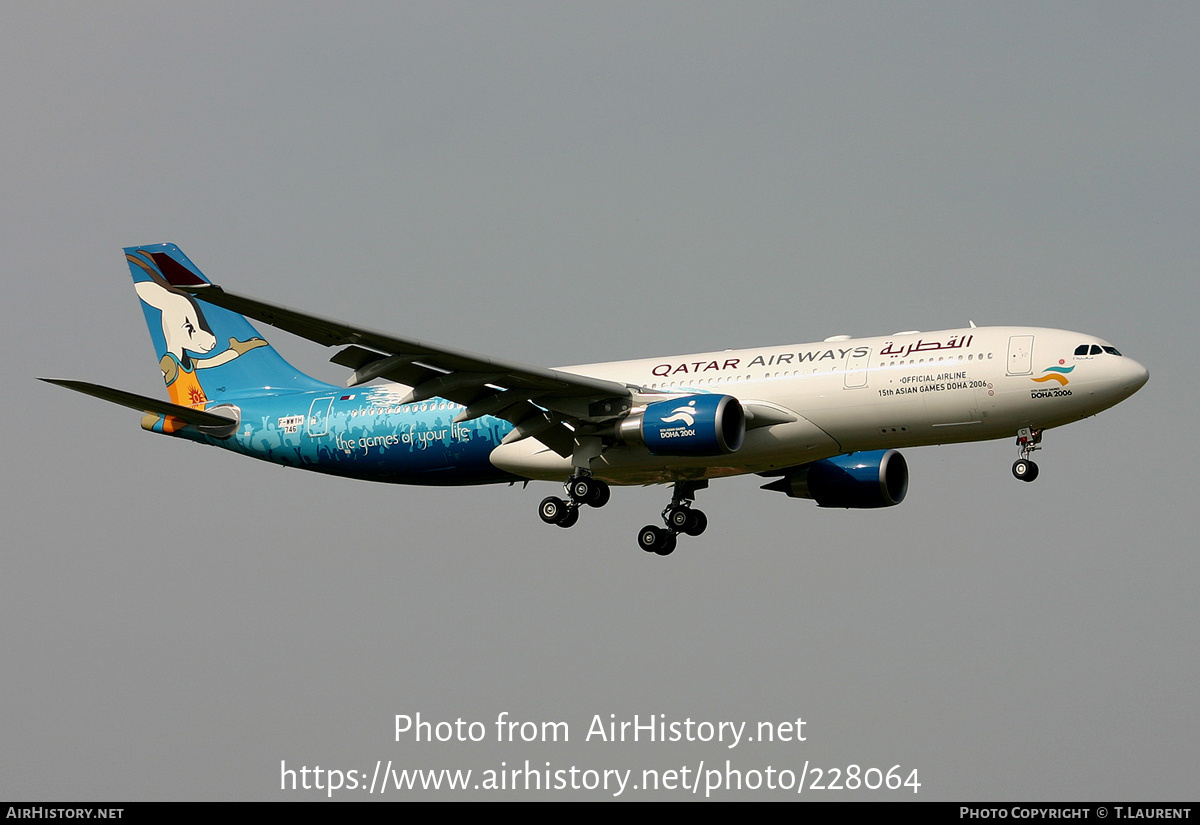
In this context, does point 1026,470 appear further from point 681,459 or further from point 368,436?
point 368,436

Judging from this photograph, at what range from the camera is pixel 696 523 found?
39.0 meters

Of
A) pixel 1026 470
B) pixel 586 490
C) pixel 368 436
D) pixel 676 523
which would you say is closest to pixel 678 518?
pixel 676 523

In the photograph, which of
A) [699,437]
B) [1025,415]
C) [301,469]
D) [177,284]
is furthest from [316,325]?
[1025,415]

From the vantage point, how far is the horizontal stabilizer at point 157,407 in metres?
33.5

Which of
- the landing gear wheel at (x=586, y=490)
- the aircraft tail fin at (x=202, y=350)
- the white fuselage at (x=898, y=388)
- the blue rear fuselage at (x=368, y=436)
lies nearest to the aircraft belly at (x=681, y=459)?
the white fuselage at (x=898, y=388)

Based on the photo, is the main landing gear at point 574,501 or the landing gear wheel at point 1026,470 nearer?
the landing gear wheel at point 1026,470

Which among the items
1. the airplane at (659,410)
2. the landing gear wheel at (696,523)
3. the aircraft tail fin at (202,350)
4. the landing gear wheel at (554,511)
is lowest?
the landing gear wheel at (554,511)

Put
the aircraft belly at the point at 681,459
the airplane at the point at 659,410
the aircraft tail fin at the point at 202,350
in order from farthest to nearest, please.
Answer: the aircraft tail fin at the point at 202,350
the aircraft belly at the point at 681,459
the airplane at the point at 659,410

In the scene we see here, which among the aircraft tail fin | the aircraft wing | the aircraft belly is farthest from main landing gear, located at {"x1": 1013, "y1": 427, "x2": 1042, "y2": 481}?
the aircraft tail fin

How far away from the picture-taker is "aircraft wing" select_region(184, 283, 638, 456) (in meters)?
29.6

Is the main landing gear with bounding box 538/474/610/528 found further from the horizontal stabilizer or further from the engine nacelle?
the horizontal stabilizer

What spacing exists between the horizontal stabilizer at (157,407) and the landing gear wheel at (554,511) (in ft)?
32.0

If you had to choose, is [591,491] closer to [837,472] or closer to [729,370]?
[729,370]

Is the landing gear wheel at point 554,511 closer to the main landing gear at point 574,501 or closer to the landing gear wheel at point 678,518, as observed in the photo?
the main landing gear at point 574,501
